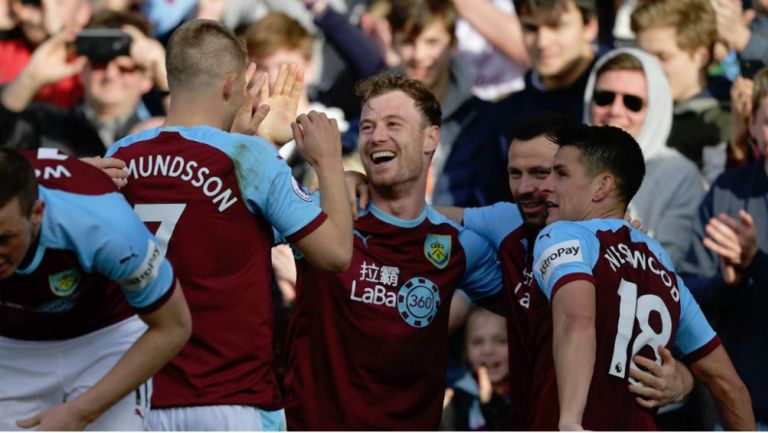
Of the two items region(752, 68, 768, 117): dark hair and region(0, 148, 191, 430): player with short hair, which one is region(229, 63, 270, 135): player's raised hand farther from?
region(752, 68, 768, 117): dark hair

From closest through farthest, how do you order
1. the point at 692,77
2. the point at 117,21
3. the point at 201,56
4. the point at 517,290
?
the point at 201,56 → the point at 517,290 → the point at 692,77 → the point at 117,21

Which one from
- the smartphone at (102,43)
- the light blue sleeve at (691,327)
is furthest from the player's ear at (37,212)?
the smartphone at (102,43)

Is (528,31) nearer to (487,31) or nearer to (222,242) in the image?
(487,31)

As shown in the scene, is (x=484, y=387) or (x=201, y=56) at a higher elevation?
(x=201, y=56)

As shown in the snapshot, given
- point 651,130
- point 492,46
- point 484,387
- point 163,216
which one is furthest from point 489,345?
point 163,216

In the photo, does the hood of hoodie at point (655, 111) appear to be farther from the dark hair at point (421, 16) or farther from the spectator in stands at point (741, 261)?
Result: the dark hair at point (421, 16)

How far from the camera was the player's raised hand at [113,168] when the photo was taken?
583cm

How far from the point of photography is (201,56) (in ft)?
20.7

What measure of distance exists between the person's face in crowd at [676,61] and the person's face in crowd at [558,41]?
426 millimetres

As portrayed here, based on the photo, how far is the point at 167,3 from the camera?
1126 cm

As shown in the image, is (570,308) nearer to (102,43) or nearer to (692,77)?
(692,77)

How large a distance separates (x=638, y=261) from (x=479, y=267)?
3.95 feet

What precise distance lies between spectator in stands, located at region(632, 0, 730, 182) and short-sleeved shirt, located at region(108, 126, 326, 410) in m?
3.70

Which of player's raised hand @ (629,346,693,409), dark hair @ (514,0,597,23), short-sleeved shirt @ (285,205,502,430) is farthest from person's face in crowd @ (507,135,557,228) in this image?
dark hair @ (514,0,597,23)
